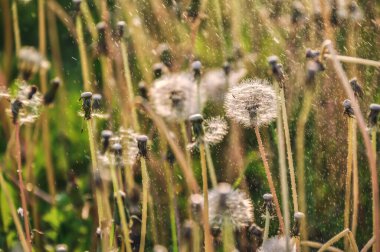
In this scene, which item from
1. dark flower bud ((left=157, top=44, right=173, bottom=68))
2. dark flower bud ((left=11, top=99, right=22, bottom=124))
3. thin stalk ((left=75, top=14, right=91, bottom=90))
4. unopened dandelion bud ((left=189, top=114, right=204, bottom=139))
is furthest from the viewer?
dark flower bud ((left=157, top=44, right=173, bottom=68))

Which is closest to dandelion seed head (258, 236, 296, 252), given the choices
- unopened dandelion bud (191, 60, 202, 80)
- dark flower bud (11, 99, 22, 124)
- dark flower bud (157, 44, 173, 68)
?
unopened dandelion bud (191, 60, 202, 80)

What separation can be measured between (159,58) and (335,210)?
1.62 ft

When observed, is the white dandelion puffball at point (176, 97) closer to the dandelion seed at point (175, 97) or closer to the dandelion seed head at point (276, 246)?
the dandelion seed at point (175, 97)

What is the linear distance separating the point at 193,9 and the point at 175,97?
45 centimetres

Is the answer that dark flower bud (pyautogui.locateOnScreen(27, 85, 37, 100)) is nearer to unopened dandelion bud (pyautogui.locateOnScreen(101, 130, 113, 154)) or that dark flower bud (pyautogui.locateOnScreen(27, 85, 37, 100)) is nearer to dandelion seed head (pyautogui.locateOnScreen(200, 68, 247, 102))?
unopened dandelion bud (pyautogui.locateOnScreen(101, 130, 113, 154))

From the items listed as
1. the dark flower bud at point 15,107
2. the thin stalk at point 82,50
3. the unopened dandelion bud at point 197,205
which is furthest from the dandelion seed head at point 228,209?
the thin stalk at point 82,50

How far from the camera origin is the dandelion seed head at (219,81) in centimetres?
125

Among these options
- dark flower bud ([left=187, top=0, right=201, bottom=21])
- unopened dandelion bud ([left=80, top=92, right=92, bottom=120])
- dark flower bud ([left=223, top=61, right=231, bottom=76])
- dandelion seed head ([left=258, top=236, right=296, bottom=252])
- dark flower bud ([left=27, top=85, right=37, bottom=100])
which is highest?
dark flower bud ([left=187, top=0, right=201, bottom=21])

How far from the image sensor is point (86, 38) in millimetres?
1702

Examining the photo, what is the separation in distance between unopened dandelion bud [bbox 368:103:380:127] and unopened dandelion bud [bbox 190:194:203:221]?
10.2 inches

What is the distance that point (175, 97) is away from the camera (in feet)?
3.14

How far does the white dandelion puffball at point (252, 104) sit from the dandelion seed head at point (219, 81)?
241 mm

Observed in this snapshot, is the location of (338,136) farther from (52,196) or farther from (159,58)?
(52,196)

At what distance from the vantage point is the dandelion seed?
3.14 feet
